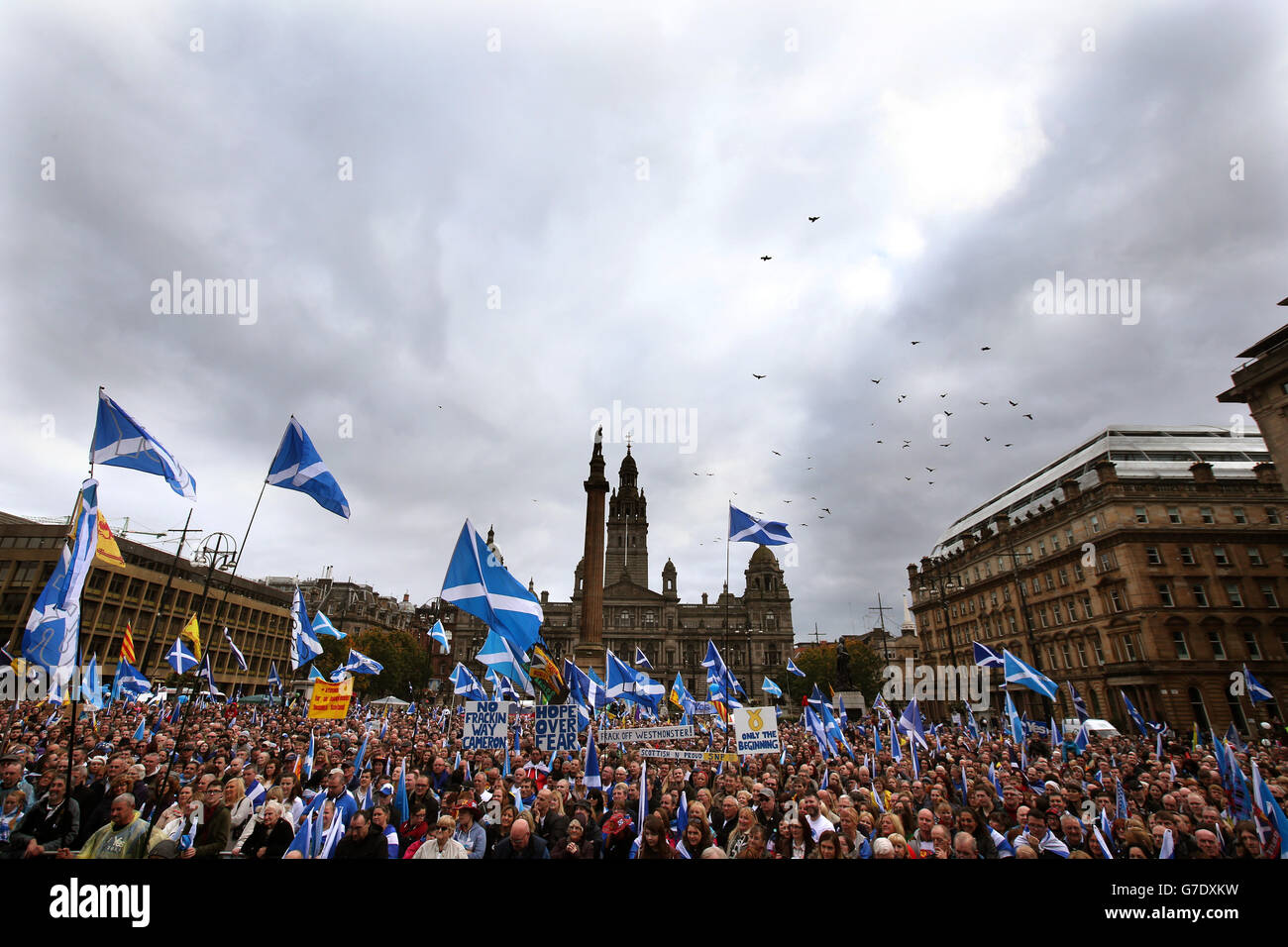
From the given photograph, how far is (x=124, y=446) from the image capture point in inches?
418

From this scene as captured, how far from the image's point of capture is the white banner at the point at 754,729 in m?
12.6

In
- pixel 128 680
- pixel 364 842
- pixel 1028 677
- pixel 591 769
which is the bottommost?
pixel 1028 677

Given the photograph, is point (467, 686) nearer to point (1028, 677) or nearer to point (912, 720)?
point (912, 720)

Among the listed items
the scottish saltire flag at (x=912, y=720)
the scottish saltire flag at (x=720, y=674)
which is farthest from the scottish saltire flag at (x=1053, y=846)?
the scottish saltire flag at (x=720, y=674)

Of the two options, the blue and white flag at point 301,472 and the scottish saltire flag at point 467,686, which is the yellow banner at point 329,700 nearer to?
the scottish saltire flag at point 467,686

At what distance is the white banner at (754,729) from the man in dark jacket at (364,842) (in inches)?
308

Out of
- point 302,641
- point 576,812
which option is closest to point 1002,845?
point 576,812

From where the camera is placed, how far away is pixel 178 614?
201ft

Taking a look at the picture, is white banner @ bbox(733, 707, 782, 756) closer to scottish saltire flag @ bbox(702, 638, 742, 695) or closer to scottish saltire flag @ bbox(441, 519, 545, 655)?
scottish saltire flag @ bbox(441, 519, 545, 655)

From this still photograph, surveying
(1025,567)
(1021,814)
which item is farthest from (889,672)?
(1021,814)

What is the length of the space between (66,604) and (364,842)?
17.5ft
